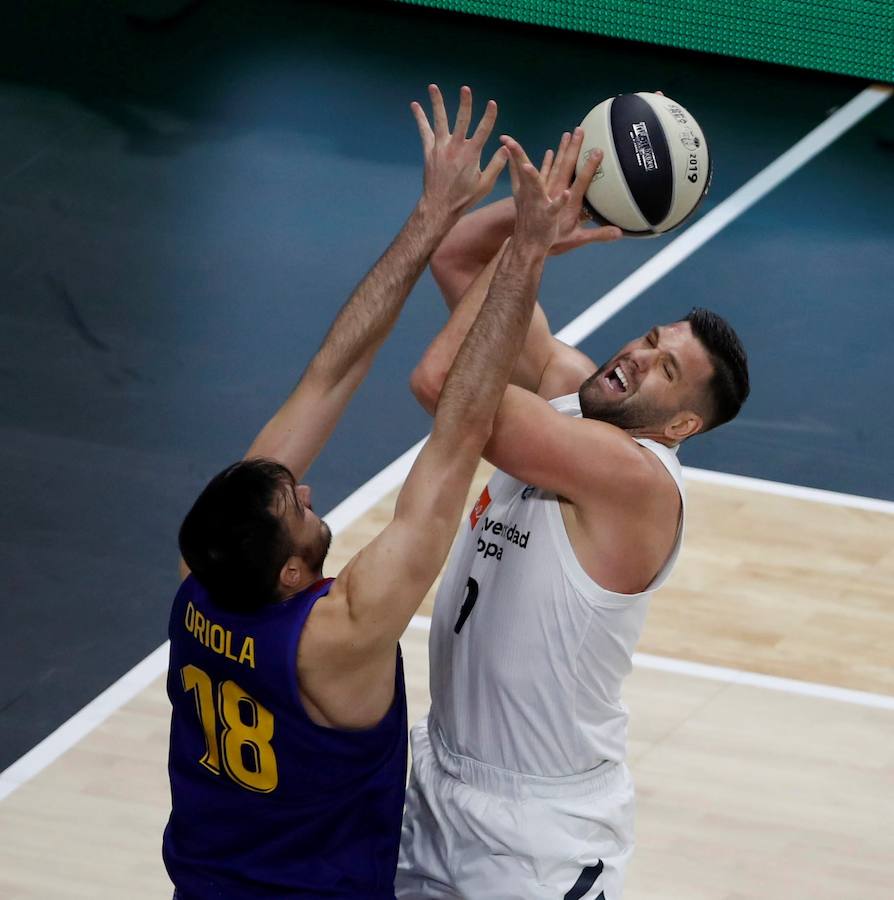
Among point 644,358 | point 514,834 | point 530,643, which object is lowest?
point 514,834

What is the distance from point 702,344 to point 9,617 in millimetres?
3680

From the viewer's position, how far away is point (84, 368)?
29.9 feet

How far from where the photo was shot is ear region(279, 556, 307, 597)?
4.08 m

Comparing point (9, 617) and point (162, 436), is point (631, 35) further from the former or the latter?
point (9, 617)

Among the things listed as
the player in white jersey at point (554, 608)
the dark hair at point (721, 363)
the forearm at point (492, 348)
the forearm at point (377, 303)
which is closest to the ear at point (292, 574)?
the forearm at point (492, 348)

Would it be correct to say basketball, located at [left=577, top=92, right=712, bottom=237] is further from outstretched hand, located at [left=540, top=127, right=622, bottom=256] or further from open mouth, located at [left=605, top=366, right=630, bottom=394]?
open mouth, located at [left=605, top=366, right=630, bottom=394]

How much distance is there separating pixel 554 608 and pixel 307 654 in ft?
2.43

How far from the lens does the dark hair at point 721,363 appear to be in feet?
15.2

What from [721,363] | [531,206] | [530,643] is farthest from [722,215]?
[531,206]

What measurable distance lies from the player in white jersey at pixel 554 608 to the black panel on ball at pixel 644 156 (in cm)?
19

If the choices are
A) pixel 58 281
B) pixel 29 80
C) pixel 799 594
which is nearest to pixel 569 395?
pixel 799 594

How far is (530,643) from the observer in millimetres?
4539

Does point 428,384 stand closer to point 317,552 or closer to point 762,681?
point 317,552

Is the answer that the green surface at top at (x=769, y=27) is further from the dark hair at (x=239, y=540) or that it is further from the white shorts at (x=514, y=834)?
the dark hair at (x=239, y=540)
